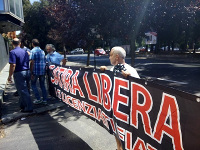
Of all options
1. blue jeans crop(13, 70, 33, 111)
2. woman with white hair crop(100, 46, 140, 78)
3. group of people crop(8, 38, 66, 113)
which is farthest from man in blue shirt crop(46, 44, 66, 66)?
woman with white hair crop(100, 46, 140, 78)

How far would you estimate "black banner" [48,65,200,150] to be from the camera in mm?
1792

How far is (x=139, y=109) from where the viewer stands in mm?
2375

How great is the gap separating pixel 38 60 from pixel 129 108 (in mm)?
3557

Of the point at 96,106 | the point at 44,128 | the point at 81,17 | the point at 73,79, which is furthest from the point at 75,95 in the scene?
the point at 81,17

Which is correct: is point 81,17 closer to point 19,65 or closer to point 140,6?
point 140,6

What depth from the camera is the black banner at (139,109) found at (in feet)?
5.88

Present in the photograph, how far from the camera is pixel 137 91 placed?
7.84 feet

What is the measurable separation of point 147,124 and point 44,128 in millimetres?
2773

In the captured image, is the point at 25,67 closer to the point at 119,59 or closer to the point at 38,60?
the point at 38,60

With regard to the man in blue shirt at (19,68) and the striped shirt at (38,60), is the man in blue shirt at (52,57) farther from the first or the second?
the man in blue shirt at (19,68)

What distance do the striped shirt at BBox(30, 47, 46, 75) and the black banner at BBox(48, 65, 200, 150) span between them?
5.73 ft

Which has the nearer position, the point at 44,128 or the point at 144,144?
the point at 144,144

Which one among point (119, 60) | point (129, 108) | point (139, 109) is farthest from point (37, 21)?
point (139, 109)

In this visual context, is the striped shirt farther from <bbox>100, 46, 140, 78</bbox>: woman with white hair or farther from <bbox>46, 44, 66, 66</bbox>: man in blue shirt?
<bbox>100, 46, 140, 78</bbox>: woman with white hair
